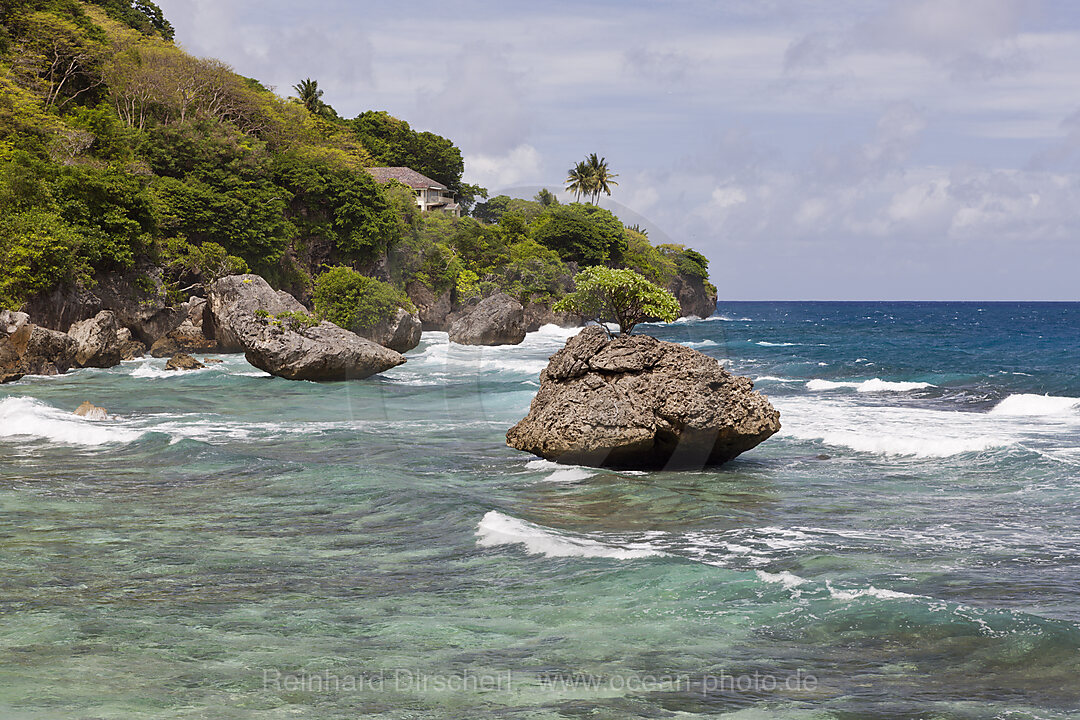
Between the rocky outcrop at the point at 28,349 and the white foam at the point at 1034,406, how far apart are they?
109ft

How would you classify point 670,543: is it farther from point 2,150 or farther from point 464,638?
point 2,150

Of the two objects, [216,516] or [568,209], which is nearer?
[216,516]

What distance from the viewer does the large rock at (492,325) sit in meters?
52.7

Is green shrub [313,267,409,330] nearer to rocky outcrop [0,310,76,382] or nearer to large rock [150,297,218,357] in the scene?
large rock [150,297,218,357]

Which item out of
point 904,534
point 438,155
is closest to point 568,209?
point 438,155

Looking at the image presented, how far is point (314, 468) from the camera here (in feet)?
52.3

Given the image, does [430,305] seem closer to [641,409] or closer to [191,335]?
[191,335]

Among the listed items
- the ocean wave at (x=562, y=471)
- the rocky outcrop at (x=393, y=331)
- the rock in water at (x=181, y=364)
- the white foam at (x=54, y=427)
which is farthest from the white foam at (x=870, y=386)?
the white foam at (x=54, y=427)

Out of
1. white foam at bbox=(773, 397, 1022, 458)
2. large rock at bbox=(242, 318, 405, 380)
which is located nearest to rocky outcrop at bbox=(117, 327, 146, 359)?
large rock at bbox=(242, 318, 405, 380)

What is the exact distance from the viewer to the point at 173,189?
47.5 m

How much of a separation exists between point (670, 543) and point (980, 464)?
936cm

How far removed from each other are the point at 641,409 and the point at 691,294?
94.4 m

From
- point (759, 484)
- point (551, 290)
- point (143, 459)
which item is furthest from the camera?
point (551, 290)

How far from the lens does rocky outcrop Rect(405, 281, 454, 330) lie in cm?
6588
